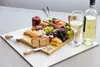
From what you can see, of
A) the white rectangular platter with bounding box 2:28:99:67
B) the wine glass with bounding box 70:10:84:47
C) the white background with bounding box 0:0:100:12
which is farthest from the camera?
the white background with bounding box 0:0:100:12

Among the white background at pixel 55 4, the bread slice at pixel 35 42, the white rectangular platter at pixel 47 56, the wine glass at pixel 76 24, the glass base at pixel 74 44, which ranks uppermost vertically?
the white background at pixel 55 4

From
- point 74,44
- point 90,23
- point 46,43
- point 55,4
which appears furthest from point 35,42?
point 55,4

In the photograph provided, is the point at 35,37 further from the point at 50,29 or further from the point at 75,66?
the point at 75,66

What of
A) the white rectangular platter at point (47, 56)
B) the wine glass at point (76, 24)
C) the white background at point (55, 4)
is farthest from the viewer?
the white background at point (55, 4)

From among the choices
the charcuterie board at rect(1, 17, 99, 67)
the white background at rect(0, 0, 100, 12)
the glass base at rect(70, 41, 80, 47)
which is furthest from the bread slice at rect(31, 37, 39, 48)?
the white background at rect(0, 0, 100, 12)

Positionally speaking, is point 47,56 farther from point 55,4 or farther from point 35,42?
point 55,4

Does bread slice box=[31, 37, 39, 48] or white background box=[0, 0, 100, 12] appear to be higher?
white background box=[0, 0, 100, 12]

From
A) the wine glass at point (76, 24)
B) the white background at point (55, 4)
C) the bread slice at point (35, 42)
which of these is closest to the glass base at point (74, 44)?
the wine glass at point (76, 24)

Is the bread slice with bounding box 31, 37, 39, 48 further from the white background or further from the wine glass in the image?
the white background

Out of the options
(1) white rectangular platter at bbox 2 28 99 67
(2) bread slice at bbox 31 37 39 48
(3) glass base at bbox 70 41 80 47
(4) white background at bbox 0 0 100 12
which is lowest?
(1) white rectangular platter at bbox 2 28 99 67

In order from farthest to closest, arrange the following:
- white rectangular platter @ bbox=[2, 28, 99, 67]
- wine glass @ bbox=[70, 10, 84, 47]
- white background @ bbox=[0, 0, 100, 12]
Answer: white background @ bbox=[0, 0, 100, 12] < wine glass @ bbox=[70, 10, 84, 47] < white rectangular platter @ bbox=[2, 28, 99, 67]

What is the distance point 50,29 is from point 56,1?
3.20 ft

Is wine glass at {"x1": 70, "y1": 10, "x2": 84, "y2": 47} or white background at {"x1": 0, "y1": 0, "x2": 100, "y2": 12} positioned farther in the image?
white background at {"x1": 0, "y1": 0, "x2": 100, "y2": 12}

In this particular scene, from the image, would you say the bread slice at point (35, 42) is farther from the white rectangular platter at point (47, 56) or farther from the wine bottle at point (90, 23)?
the wine bottle at point (90, 23)
